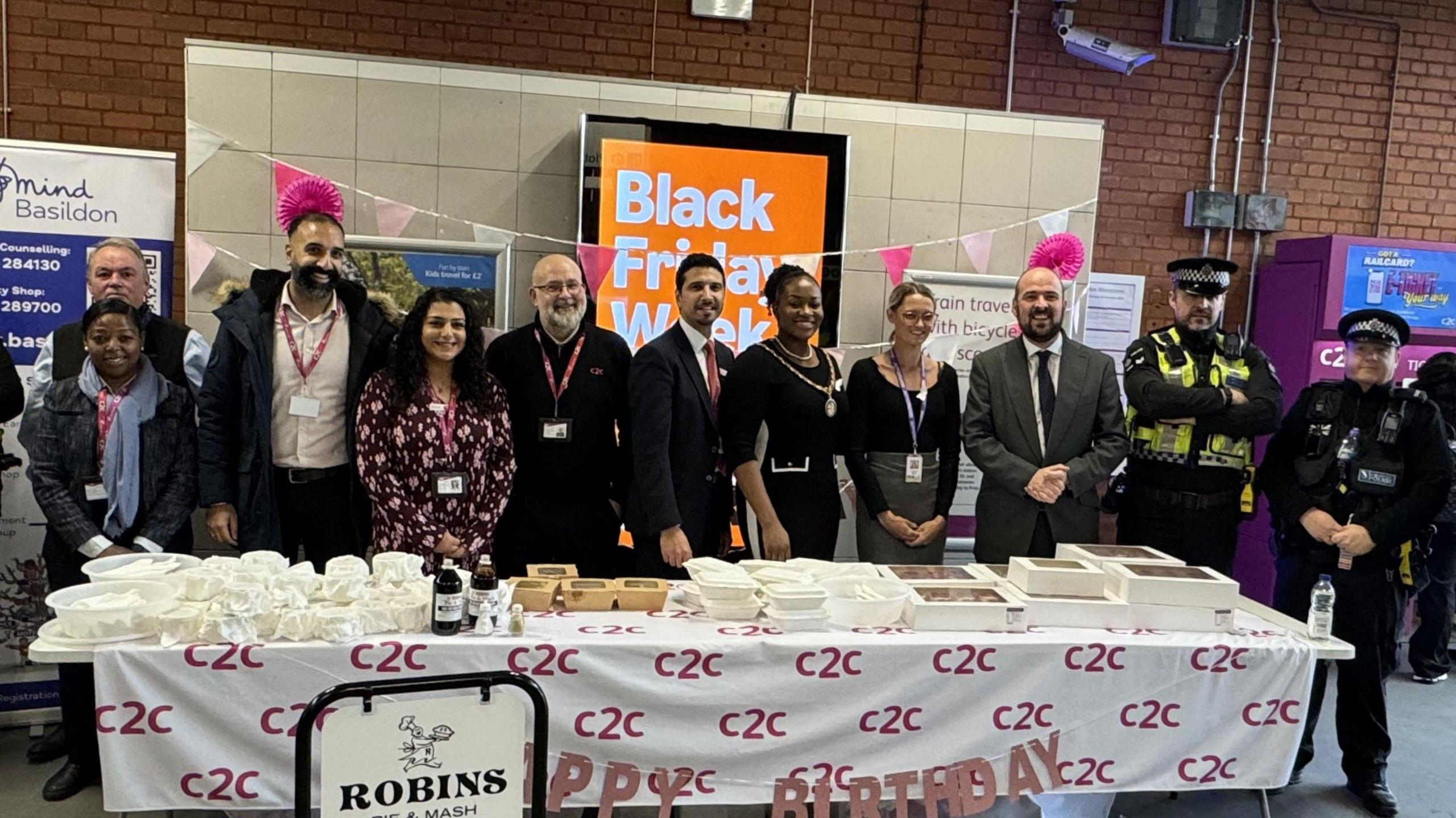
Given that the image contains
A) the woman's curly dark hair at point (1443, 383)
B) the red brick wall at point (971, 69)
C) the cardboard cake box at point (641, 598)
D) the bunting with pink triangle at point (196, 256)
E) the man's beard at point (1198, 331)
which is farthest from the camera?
the red brick wall at point (971, 69)

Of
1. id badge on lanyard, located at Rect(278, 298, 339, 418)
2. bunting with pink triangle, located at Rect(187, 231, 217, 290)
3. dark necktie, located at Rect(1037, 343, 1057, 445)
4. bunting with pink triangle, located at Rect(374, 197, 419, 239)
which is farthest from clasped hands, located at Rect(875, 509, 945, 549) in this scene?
bunting with pink triangle, located at Rect(187, 231, 217, 290)

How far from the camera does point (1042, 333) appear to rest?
10.9ft

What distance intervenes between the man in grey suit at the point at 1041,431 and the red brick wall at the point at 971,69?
7.86 feet

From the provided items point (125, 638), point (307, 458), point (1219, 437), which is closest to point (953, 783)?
point (1219, 437)

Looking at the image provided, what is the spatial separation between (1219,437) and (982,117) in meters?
2.02

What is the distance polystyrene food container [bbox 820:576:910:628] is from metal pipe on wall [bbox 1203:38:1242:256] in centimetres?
406

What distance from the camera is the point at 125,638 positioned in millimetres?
2131

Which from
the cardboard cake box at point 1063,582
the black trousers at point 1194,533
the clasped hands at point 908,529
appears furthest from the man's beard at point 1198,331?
the cardboard cake box at point 1063,582

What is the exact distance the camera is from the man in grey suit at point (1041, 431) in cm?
325

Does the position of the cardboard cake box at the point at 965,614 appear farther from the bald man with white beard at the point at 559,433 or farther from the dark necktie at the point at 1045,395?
the bald man with white beard at the point at 559,433

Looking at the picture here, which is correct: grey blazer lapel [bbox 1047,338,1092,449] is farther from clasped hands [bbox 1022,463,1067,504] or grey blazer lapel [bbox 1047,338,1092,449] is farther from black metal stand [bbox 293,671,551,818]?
black metal stand [bbox 293,671,551,818]

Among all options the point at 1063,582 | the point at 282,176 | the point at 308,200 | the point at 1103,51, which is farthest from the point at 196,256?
the point at 1103,51

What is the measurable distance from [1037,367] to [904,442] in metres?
0.53

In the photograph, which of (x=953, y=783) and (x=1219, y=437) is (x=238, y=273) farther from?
(x=1219, y=437)
